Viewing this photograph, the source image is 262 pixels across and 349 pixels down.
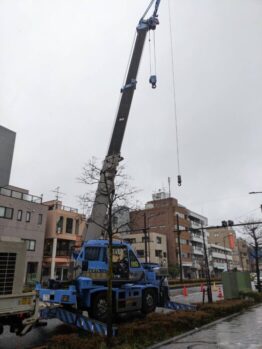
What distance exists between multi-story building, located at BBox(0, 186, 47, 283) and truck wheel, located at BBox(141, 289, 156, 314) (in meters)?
24.5

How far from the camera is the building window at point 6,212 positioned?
3541cm

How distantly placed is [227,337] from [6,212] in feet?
102

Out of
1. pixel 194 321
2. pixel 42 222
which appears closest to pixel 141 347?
pixel 194 321

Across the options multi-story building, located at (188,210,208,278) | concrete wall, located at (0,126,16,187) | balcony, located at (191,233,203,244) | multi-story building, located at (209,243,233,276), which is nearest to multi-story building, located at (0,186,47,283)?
concrete wall, located at (0,126,16,187)

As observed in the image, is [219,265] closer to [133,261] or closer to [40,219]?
[40,219]

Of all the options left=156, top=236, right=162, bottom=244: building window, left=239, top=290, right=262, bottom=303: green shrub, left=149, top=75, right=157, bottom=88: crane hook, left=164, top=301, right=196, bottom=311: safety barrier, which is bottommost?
left=164, top=301, right=196, bottom=311: safety barrier

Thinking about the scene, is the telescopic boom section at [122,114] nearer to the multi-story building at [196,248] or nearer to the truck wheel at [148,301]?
the truck wheel at [148,301]

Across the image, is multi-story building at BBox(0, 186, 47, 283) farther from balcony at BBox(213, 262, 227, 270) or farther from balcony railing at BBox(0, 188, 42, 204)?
balcony at BBox(213, 262, 227, 270)

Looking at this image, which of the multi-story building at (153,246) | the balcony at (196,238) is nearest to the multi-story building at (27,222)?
the multi-story building at (153,246)

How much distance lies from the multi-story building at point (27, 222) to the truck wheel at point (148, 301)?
24540 millimetres

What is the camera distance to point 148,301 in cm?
1402

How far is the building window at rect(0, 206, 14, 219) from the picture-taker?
35406mm

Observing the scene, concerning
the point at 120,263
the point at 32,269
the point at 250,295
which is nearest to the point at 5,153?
the point at 120,263

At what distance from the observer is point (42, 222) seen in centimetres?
4025
